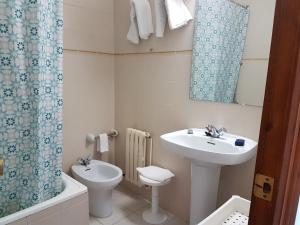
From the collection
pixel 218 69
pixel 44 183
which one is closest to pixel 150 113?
pixel 218 69

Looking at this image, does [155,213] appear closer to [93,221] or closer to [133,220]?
[133,220]

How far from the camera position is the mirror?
1.61 metres

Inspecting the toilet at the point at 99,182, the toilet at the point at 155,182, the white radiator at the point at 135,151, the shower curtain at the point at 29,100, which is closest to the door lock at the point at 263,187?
the shower curtain at the point at 29,100

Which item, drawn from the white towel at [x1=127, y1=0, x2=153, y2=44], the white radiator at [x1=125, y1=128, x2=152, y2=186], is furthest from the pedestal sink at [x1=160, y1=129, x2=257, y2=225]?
the white towel at [x1=127, y1=0, x2=153, y2=44]

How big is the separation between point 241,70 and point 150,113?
99 cm

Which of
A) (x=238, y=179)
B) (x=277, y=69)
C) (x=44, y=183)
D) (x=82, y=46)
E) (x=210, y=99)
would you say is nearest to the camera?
(x=277, y=69)

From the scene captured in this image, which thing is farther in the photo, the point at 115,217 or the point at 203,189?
the point at 115,217

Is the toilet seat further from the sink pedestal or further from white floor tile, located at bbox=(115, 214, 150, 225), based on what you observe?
the sink pedestal

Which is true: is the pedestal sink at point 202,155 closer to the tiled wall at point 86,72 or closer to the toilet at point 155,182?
the toilet at point 155,182

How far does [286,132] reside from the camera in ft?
1.66

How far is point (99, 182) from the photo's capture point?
6.67 feet

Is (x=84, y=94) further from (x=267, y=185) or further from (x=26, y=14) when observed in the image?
(x=267, y=185)

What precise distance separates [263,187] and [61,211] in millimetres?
1414

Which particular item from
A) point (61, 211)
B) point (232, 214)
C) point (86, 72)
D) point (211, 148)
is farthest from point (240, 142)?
point (86, 72)
